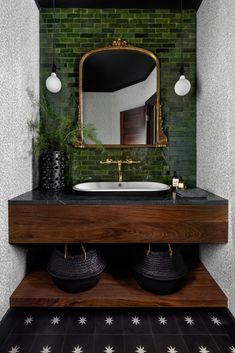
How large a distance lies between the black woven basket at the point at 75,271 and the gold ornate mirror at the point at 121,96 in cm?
100

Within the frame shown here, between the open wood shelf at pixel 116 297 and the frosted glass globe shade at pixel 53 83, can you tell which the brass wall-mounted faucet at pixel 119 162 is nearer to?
the frosted glass globe shade at pixel 53 83

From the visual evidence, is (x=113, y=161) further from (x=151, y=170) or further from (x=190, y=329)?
(x=190, y=329)

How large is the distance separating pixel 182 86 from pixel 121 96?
51cm

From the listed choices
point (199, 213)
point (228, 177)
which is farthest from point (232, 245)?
point (228, 177)

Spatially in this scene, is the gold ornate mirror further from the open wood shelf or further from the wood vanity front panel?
the open wood shelf

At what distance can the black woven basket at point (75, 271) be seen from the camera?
1.82 m

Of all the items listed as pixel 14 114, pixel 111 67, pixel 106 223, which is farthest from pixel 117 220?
pixel 111 67

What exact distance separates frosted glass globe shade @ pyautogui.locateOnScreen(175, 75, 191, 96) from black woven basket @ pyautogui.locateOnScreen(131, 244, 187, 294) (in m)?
1.27

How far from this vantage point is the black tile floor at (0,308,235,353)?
154cm

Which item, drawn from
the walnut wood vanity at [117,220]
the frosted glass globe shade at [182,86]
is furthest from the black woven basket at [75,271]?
the frosted glass globe shade at [182,86]

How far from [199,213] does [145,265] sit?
0.51 metres

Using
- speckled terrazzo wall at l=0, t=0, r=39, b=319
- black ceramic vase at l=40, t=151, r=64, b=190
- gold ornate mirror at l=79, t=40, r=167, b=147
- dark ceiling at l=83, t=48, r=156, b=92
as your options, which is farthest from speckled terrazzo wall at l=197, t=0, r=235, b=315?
speckled terrazzo wall at l=0, t=0, r=39, b=319

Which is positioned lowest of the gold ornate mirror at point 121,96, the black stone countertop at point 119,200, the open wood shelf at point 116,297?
the open wood shelf at point 116,297

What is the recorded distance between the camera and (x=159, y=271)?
182cm
